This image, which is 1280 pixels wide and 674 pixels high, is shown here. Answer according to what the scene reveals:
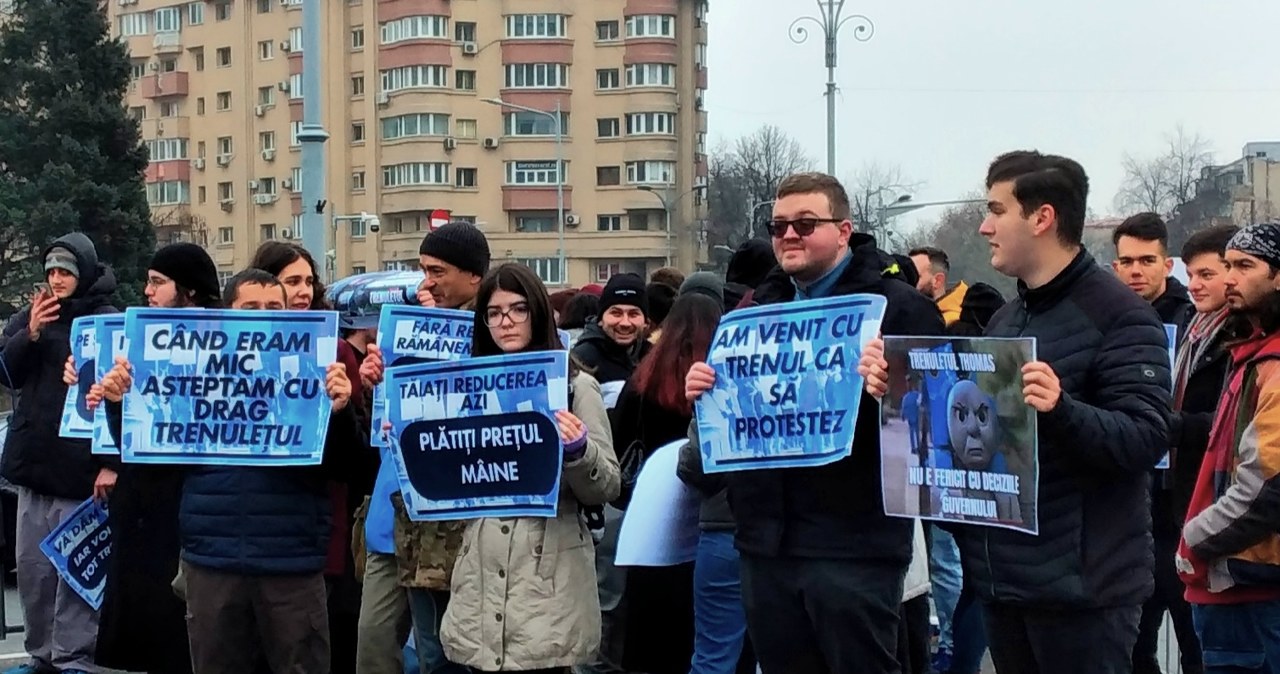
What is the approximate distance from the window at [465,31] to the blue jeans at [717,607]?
6650cm

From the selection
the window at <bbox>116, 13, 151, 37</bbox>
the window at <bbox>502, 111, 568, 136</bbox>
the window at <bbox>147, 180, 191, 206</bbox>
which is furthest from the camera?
the window at <bbox>116, 13, 151, 37</bbox>

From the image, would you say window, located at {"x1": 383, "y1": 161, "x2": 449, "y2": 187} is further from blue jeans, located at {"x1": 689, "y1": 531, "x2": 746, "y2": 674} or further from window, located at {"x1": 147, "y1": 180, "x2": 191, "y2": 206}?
blue jeans, located at {"x1": 689, "y1": 531, "x2": 746, "y2": 674}

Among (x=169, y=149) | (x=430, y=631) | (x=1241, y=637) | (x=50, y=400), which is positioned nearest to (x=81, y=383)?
(x=50, y=400)

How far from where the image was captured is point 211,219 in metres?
77.9

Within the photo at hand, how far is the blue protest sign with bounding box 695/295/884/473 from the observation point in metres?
4.36

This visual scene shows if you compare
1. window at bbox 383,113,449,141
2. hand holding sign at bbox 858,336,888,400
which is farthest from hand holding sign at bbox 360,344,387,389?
window at bbox 383,113,449,141

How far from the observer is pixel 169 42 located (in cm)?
7850

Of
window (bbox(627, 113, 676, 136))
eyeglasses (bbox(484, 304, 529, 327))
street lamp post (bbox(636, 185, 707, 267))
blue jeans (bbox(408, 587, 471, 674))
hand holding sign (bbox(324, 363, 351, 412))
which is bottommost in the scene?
blue jeans (bbox(408, 587, 471, 674))

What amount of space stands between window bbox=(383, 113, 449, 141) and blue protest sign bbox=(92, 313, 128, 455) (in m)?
64.5

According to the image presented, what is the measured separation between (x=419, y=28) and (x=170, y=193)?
19.9 m

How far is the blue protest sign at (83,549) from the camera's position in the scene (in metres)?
7.09

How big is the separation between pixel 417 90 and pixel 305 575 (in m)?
65.9

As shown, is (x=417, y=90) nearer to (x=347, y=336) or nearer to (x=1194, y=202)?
(x=1194, y=202)

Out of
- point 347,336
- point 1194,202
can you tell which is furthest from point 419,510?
point 1194,202
